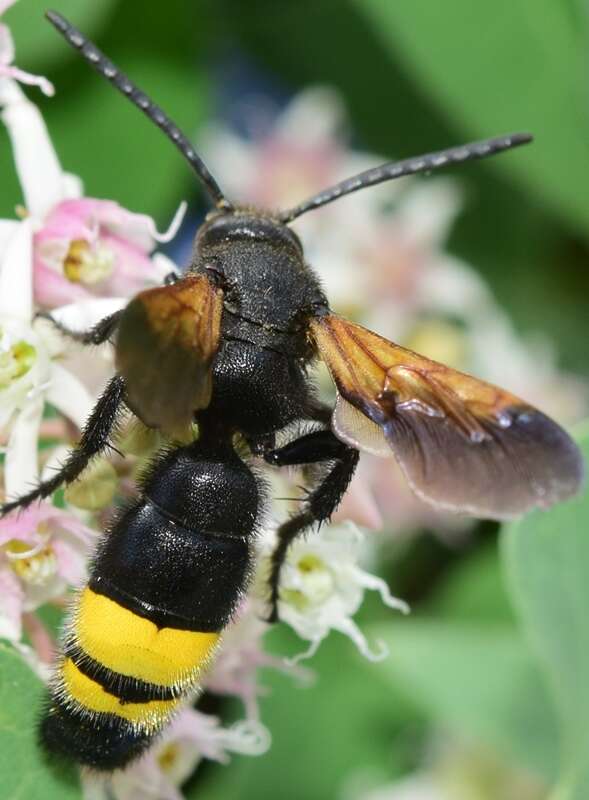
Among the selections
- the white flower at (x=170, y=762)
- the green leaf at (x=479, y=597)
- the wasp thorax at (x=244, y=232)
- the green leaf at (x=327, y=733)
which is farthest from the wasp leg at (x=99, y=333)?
the green leaf at (x=479, y=597)

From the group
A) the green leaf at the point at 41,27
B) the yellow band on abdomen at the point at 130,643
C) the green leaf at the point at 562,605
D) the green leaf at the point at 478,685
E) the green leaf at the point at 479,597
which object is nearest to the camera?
the yellow band on abdomen at the point at 130,643

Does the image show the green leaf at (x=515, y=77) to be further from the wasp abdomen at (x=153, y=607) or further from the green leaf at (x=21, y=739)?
the green leaf at (x=21, y=739)

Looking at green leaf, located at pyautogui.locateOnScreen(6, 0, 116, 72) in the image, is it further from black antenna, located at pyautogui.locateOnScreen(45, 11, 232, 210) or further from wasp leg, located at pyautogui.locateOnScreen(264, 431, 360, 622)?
wasp leg, located at pyautogui.locateOnScreen(264, 431, 360, 622)

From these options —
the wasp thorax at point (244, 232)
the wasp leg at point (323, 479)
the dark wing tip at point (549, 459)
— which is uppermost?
the dark wing tip at point (549, 459)

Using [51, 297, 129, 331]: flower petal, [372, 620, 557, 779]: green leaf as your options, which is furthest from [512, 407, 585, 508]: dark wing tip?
[372, 620, 557, 779]: green leaf

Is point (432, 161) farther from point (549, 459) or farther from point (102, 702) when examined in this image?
point (102, 702)

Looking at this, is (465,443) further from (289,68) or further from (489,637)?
(289,68)
